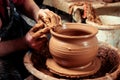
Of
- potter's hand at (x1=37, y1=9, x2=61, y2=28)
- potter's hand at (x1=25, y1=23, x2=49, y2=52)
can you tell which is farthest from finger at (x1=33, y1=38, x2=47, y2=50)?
potter's hand at (x1=37, y1=9, x2=61, y2=28)

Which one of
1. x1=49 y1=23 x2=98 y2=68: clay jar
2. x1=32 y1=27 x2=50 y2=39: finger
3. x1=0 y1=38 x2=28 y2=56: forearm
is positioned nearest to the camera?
x1=49 y1=23 x2=98 y2=68: clay jar

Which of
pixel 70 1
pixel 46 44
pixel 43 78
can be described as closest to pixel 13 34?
pixel 46 44

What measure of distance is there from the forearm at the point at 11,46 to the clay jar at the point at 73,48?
32 centimetres

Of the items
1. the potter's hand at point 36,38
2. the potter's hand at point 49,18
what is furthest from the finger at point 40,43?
the potter's hand at point 49,18

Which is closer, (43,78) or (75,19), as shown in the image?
(43,78)

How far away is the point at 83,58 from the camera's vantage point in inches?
58.8

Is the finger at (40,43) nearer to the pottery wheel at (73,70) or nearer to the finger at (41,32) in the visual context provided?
the finger at (41,32)

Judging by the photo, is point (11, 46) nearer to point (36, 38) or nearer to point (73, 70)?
point (36, 38)

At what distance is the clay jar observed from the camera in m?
1.46

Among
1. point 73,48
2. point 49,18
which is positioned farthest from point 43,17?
point 73,48

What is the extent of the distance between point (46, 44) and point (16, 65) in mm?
337

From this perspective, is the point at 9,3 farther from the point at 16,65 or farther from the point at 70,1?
the point at 70,1

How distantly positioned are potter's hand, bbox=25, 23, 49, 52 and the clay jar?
0.12 m

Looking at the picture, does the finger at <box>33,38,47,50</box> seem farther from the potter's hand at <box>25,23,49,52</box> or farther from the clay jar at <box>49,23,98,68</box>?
the clay jar at <box>49,23,98,68</box>
